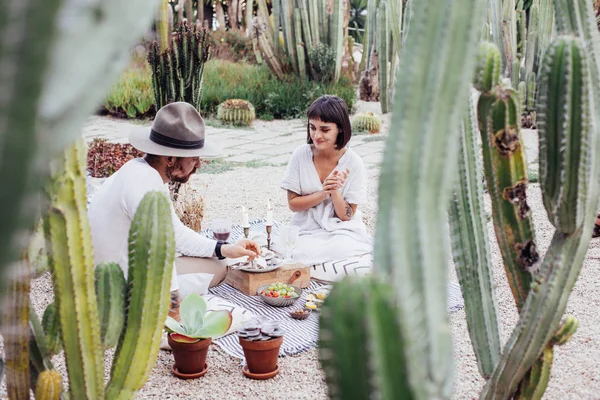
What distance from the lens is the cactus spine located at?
1625mm

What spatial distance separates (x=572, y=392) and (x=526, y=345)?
4.59 ft

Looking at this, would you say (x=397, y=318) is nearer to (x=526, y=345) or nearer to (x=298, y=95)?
(x=526, y=345)

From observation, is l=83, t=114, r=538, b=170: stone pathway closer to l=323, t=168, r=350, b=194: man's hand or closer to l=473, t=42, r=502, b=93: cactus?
l=323, t=168, r=350, b=194: man's hand

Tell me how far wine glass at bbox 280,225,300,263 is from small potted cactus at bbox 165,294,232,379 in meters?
1.19

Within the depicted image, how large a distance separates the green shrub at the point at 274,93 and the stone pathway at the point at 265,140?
1.26 ft

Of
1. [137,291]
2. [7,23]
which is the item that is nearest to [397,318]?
[7,23]

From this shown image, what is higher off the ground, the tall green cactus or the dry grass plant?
the tall green cactus

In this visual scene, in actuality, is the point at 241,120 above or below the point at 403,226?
below

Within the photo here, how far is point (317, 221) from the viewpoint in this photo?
176 inches

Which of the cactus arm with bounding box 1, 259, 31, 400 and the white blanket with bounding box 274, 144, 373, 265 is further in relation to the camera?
the white blanket with bounding box 274, 144, 373, 265

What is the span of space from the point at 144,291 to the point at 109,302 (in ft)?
0.32

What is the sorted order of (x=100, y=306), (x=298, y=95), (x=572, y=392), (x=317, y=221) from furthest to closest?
(x=298, y=95), (x=317, y=221), (x=572, y=392), (x=100, y=306)

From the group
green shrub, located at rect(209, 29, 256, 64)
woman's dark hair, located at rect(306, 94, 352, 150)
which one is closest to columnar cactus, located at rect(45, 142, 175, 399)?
woman's dark hair, located at rect(306, 94, 352, 150)

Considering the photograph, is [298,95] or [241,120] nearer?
[241,120]
